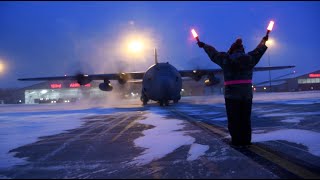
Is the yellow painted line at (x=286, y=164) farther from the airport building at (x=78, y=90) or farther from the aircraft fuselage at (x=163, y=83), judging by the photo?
the airport building at (x=78, y=90)

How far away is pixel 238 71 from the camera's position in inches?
306

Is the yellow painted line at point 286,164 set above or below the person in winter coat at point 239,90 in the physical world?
below

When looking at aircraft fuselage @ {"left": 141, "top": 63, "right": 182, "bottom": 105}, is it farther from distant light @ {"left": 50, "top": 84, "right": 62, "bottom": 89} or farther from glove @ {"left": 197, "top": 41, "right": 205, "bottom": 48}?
distant light @ {"left": 50, "top": 84, "right": 62, "bottom": 89}

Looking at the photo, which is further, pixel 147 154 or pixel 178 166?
pixel 147 154

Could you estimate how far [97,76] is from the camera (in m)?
39.3

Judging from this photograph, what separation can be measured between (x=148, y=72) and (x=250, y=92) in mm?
23407

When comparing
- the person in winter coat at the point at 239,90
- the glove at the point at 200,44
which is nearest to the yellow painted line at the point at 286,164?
the person in winter coat at the point at 239,90

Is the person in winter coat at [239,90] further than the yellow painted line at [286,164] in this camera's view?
Yes

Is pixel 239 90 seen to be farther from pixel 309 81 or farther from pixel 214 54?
pixel 309 81

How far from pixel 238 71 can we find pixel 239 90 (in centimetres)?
37

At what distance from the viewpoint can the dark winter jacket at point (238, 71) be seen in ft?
25.3

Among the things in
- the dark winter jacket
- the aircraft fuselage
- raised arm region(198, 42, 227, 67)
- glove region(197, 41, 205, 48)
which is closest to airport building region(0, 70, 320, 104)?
the aircraft fuselage

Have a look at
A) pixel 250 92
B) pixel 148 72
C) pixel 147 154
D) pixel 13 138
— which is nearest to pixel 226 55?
pixel 250 92

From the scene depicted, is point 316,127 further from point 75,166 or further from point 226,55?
point 75,166
